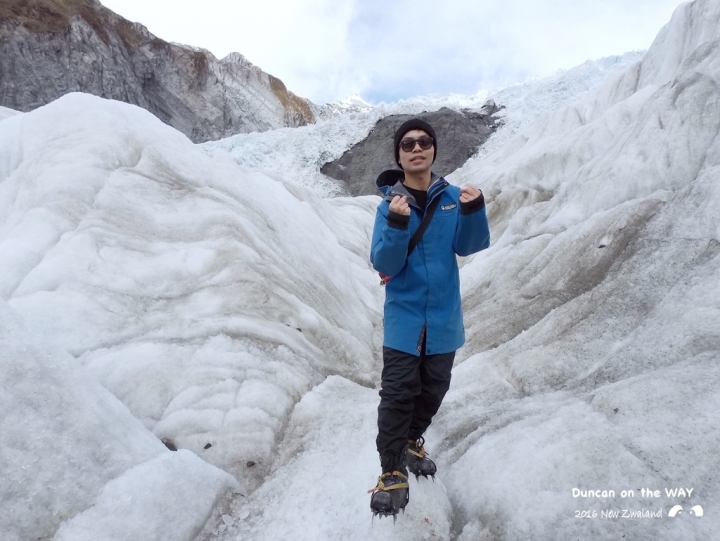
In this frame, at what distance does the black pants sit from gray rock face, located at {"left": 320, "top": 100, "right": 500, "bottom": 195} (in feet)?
91.1

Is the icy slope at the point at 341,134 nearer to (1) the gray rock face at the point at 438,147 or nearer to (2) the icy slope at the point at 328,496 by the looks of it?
(1) the gray rock face at the point at 438,147

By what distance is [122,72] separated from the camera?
37.2m

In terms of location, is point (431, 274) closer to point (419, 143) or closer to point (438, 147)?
point (419, 143)

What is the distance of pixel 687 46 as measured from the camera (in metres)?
10.3

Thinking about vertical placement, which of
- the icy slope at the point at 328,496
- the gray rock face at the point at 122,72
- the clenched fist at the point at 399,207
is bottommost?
the icy slope at the point at 328,496

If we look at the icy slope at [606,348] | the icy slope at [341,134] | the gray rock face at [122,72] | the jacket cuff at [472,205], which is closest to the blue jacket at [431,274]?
the jacket cuff at [472,205]

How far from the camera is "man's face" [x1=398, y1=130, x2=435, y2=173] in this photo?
264 cm

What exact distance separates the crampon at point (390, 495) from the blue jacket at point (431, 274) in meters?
0.75

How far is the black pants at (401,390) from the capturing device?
102 inches

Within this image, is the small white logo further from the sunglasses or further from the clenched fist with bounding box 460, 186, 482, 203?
the sunglasses

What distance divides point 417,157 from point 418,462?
205cm

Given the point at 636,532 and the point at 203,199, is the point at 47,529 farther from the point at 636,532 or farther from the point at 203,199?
the point at 203,199

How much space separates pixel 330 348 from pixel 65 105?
198 inches

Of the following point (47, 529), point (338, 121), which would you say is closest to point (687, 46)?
point (47, 529)
